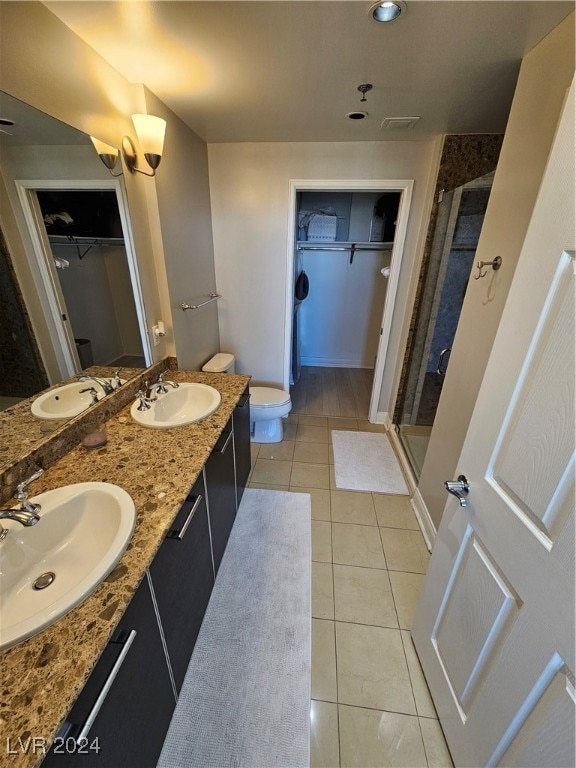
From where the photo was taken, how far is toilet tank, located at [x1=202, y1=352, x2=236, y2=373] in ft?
8.35

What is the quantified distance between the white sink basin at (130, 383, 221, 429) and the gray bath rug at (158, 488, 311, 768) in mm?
829

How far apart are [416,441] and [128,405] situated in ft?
7.46

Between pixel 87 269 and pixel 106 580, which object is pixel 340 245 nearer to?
pixel 87 269

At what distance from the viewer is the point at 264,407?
251 cm

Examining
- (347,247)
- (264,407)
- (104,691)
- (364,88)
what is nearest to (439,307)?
(364,88)

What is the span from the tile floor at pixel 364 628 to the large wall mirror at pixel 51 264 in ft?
4.87

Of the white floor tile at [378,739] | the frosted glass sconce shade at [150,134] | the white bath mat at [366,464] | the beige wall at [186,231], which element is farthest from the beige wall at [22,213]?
the white bath mat at [366,464]

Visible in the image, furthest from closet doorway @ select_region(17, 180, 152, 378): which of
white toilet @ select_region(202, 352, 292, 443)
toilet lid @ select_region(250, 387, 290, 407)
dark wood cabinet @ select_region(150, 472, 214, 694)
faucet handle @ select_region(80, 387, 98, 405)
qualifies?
toilet lid @ select_region(250, 387, 290, 407)

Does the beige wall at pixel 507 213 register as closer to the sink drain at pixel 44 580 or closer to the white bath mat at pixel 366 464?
the white bath mat at pixel 366 464

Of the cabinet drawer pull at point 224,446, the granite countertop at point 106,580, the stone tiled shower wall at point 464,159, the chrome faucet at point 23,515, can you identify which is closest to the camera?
the granite countertop at point 106,580

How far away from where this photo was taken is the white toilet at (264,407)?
8.32 ft

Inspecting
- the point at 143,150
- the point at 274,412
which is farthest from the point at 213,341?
the point at 143,150

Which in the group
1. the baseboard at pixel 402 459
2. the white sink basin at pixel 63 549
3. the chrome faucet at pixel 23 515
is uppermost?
the chrome faucet at pixel 23 515

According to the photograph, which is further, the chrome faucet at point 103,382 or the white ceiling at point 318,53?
the chrome faucet at point 103,382
